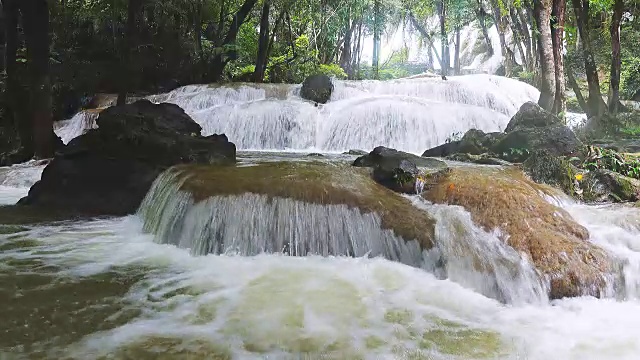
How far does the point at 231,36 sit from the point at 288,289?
53.9ft

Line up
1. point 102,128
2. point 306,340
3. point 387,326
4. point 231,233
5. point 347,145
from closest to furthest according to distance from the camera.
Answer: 1. point 306,340
2. point 387,326
3. point 231,233
4. point 102,128
5. point 347,145

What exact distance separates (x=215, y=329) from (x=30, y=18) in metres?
9.61

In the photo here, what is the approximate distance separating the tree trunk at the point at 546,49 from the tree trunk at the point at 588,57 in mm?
2617

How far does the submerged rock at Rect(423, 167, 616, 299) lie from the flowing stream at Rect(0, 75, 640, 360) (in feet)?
0.50

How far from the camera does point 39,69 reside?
1000 cm

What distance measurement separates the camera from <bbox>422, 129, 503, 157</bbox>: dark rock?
31.8 feet

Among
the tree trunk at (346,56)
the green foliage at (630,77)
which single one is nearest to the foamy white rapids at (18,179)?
the green foliage at (630,77)

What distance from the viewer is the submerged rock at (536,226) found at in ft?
14.3

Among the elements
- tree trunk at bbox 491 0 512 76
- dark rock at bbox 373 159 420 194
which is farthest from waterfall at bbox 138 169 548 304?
tree trunk at bbox 491 0 512 76

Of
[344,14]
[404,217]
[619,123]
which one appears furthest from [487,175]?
[344,14]

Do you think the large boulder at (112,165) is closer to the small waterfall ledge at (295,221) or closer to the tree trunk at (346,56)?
the small waterfall ledge at (295,221)

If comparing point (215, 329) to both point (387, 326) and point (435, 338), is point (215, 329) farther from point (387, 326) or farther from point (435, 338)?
point (435, 338)

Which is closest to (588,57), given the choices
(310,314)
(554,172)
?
(554,172)

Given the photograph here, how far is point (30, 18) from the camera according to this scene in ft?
32.0
